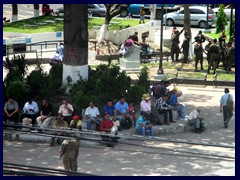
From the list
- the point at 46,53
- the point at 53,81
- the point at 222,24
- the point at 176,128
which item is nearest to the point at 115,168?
the point at 176,128

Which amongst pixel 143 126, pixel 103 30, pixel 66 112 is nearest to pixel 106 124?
pixel 143 126

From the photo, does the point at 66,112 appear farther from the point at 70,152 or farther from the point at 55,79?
the point at 70,152

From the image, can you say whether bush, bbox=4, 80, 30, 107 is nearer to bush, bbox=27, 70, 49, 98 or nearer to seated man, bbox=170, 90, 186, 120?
bush, bbox=27, 70, 49, 98

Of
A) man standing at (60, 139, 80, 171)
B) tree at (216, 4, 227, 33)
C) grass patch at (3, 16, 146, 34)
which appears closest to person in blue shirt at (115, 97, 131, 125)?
man standing at (60, 139, 80, 171)

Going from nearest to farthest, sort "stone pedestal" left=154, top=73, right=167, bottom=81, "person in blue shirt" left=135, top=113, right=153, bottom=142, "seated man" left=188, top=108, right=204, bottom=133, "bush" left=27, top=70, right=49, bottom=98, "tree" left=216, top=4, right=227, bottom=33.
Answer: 1. "person in blue shirt" left=135, top=113, right=153, bottom=142
2. "seated man" left=188, top=108, right=204, bottom=133
3. "bush" left=27, top=70, right=49, bottom=98
4. "stone pedestal" left=154, top=73, right=167, bottom=81
5. "tree" left=216, top=4, right=227, bottom=33

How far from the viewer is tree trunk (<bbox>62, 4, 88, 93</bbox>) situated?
72.9 feet

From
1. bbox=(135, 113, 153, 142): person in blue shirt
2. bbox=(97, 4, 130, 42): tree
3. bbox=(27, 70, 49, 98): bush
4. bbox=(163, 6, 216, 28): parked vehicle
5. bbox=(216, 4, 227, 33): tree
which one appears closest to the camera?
bbox=(135, 113, 153, 142): person in blue shirt

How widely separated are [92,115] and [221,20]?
22748mm

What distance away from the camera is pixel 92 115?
20.2 meters

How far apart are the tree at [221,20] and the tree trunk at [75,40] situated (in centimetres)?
2005

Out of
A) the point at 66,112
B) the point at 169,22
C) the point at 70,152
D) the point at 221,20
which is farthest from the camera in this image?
the point at 169,22

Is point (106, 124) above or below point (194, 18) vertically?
below

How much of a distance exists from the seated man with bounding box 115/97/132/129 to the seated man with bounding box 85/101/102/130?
2.03 feet

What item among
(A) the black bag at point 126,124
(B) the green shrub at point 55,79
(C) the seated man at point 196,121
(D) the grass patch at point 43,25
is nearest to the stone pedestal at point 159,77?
(B) the green shrub at point 55,79
